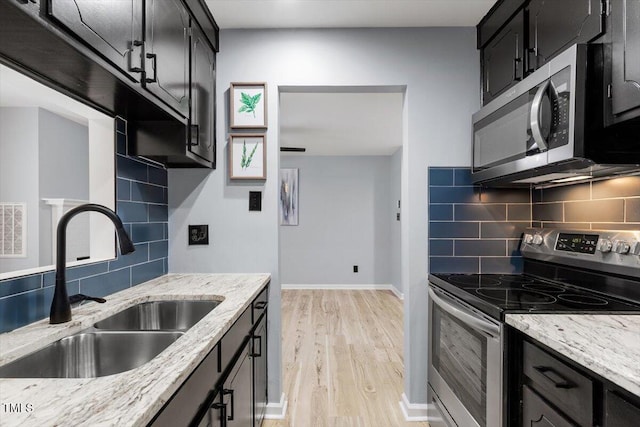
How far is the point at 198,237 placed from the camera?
7.21ft

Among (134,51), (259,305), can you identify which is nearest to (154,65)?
→ (134,51)

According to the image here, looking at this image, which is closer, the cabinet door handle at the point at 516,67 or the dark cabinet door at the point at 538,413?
the dark cabinet door at the point at 538,413

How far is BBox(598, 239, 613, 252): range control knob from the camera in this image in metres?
1.47

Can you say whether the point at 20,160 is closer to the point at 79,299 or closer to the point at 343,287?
the point at 79,299

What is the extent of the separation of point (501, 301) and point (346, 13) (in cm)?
170

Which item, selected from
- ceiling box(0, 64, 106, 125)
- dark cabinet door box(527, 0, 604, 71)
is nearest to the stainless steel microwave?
dark cabinet door box(527, 0, 604, 71)

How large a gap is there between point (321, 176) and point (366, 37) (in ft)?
13.2

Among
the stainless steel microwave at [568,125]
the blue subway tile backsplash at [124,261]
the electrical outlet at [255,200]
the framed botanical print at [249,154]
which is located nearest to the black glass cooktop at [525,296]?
the stainless steel microwave at [568,125]

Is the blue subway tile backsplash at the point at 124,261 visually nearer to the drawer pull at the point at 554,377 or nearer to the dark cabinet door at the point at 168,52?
the dark cabinet door at the point at 168,52

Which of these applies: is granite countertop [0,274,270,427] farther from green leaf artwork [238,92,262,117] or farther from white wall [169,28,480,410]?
green leaf artwork [238,92,262,117]

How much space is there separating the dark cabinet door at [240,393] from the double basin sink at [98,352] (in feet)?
0.91

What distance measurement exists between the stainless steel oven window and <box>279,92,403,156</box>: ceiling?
1.83m

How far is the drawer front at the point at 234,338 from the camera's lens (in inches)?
48.6

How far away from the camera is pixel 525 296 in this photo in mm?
1519
